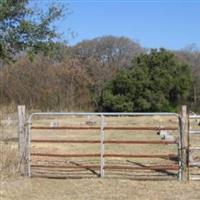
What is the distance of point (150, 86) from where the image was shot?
224 ft

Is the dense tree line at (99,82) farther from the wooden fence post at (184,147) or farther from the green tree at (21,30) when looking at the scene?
the wooden fence post at (184,147)

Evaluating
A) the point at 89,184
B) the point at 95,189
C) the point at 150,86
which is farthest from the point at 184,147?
the point at 150,86

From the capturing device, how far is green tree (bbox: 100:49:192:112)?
66750 mm

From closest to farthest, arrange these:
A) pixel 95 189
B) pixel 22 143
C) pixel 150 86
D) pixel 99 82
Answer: pixel 95 189 → pixel 22 143 → pixel 150 86 → pixel 99 82

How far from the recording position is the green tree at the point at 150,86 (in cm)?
6675

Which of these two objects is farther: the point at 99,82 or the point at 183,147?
the point at 99,82

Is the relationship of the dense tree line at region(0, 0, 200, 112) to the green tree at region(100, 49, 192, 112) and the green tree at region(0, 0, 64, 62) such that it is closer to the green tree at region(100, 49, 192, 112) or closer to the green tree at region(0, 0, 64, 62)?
the green tree at region(100, 49, 192, 112)

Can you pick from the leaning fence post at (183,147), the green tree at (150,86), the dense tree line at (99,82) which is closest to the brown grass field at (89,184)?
the leaning fence post at (183,147)

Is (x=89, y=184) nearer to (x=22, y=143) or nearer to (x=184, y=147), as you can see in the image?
(x=22, y=143)

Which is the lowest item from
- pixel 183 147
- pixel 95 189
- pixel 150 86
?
pixel 95 189

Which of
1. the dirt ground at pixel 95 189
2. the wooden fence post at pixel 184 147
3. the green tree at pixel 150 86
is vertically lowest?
the dirt ground at pixel 95 189

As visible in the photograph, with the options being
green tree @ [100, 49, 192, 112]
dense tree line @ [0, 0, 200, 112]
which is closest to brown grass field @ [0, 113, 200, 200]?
dense tree line @ [0, 0, 200, 112]

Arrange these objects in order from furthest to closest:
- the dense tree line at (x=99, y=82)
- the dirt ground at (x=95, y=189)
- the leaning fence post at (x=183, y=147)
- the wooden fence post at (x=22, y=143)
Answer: the dense tree line at (x=99, y=82)
the wooden fence post at (x=22, y=143)
the leaning fence post at (x=183, y=147)
the dirt ground at (x=95, y=189)

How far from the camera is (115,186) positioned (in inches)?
512
